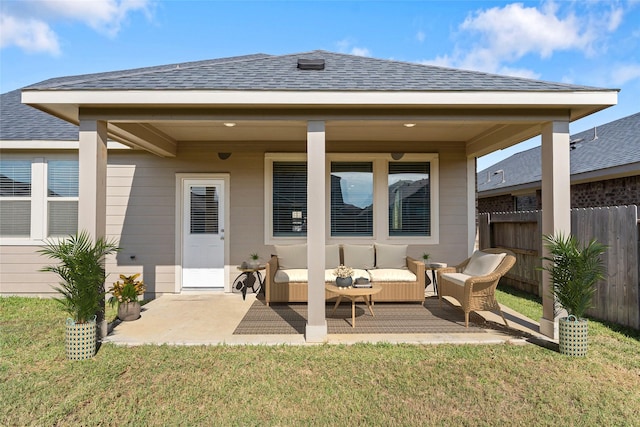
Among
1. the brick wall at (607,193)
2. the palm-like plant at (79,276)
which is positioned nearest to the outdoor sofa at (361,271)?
the palm-like plant at (79,276)

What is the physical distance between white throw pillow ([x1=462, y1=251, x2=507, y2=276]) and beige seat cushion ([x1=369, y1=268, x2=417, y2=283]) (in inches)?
33.5

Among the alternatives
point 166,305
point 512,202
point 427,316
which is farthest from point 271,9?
point 512,202

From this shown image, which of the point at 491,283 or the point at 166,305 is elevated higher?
the point at 491,283

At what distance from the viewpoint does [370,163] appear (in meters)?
6.68

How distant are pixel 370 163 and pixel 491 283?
321 cm

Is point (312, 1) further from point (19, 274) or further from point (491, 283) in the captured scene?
point (19, 274)

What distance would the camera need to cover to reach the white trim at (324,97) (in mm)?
3877

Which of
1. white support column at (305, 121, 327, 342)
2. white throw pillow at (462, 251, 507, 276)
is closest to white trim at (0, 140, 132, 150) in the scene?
white support column at (305, 121, 327, 342)

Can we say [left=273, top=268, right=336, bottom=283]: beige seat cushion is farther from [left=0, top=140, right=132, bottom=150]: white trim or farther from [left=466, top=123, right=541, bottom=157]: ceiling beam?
[left=0, top=140, right=132, bottom=150]: white trim

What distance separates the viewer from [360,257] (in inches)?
240

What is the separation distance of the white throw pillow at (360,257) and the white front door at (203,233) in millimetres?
2399

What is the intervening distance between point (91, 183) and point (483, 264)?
5281mm

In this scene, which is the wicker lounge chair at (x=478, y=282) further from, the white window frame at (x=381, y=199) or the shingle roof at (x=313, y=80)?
the shingle roof at (x=313, y=80)

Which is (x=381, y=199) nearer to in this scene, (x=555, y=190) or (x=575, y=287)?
(x=555, y=190)
